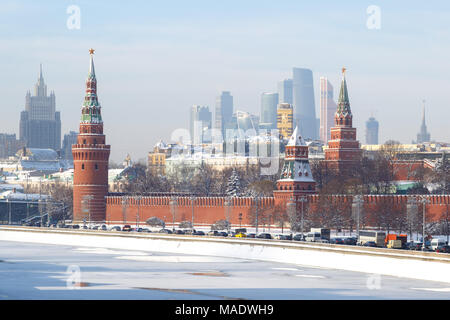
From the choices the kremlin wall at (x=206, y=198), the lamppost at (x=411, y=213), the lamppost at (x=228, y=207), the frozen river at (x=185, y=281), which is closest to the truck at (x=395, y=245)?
the frozen river at (x=185, y=281)

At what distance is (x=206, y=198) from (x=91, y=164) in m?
15.7

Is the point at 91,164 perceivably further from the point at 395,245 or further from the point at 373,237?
the point at 395,245

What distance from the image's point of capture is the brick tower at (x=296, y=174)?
5032 inches

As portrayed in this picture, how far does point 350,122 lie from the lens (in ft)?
505

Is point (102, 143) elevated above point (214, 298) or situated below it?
above

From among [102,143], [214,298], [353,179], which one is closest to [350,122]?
[353,179]

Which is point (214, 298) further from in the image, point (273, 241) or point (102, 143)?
point (102, 143)

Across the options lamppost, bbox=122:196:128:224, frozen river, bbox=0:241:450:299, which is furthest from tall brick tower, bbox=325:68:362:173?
frozen river, bbox=0:241:450:299

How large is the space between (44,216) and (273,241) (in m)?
78.1

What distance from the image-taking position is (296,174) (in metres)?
128

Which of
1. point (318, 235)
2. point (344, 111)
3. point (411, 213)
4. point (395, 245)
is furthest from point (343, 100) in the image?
point (395, 245)

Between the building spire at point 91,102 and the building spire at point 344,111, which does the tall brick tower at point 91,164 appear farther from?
the building spire at point 344,111
